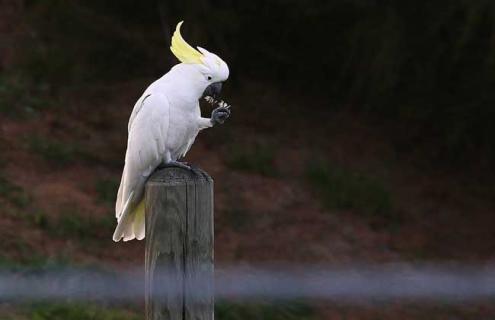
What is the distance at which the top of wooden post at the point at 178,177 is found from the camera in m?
2.64

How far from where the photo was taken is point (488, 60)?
686 cm

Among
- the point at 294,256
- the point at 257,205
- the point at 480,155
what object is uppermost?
the point at 480,155

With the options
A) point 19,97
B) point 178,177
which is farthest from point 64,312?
point 19,97

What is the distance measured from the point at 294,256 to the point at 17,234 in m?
1.80

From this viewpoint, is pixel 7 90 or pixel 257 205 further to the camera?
pixel 7 90

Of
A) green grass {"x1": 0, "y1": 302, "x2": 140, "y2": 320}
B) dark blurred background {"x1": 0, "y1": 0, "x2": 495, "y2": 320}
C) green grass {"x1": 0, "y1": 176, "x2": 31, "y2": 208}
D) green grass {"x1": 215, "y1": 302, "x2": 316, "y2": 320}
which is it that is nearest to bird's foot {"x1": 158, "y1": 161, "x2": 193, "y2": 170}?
green grass {"x1": 0, "y1": 302, "x2": 140, "y2": 320}

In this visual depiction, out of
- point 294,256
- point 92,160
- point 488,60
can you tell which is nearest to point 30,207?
point 92,160

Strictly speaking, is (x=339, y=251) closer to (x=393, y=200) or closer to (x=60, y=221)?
(x=393, y=200)

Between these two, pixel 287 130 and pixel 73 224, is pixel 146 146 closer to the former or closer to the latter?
pixel 73 224

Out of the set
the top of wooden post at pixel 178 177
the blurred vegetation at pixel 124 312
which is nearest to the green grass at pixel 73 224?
the blurred vegetation at pixel 124 312

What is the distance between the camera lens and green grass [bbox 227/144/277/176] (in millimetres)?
7230

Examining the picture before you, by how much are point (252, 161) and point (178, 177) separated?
14.8 feet

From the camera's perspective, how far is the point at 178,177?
2748 millimetres

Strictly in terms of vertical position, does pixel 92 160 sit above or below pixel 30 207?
above
